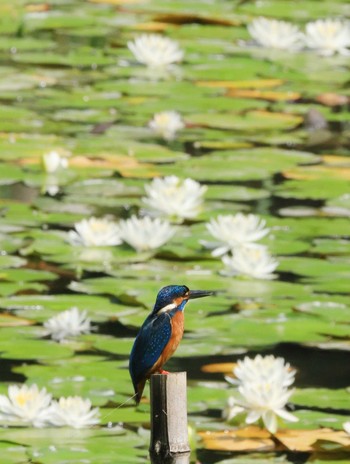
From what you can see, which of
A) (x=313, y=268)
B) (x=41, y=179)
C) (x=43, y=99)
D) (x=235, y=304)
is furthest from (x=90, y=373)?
(x=43, y=99)

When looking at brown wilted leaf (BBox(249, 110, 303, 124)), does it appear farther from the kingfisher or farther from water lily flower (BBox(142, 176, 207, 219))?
the kingfisher

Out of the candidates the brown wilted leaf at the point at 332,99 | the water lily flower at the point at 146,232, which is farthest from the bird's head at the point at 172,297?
the brown wilted leaf at the point at 332,99

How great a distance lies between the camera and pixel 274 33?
8.01 metres

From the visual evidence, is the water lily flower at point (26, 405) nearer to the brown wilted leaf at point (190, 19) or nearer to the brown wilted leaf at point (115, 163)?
the brown wilted leaf at point (115, 163)

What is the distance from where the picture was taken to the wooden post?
2.86m

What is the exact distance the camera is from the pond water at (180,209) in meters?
3.93

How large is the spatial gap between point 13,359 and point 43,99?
3.17 meters

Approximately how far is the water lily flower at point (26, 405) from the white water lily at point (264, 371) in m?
0.46

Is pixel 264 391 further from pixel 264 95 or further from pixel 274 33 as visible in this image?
pixel 274 33

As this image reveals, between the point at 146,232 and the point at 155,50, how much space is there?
2.70 m

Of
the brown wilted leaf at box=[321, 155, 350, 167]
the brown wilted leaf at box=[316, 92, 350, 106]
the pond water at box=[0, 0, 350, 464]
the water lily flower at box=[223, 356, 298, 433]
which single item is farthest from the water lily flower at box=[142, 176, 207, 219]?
the brown wilted leaf at box=[316, 92, 350, 106]

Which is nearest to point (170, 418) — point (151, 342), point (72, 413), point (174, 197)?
point (151, 342)

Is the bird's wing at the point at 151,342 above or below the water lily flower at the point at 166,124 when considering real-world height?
below

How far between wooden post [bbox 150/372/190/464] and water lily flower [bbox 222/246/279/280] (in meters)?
2.04
